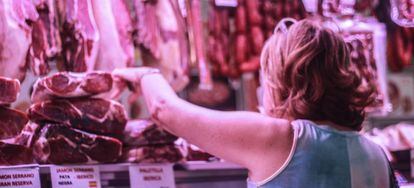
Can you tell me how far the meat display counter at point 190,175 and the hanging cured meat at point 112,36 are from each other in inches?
14.9

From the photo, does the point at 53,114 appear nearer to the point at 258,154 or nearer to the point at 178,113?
the point at 178,113

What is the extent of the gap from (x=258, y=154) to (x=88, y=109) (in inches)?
22.2

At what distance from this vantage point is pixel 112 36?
214cm

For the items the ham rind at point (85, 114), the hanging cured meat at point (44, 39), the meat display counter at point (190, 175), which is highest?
the hanging cured meat at point (44, 39)

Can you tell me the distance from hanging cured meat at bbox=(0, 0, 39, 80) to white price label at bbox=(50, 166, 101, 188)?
31cm

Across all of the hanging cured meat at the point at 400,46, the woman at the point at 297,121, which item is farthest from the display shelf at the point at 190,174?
the hanging cured meat at the point at 400,46

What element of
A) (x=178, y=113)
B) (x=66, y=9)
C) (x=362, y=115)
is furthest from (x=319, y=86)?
(x=66, y=9)

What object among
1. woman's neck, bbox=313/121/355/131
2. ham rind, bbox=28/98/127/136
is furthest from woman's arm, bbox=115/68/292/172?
ham rind, bbox=28/98/127/136

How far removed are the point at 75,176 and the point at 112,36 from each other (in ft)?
1.81

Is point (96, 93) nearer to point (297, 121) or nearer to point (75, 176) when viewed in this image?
point (75, 176)

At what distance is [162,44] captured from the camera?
2.31 metres

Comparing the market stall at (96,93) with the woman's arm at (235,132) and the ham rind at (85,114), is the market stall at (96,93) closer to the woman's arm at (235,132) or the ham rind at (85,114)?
the ham rind at (85,114)

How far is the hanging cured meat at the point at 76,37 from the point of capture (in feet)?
6.69

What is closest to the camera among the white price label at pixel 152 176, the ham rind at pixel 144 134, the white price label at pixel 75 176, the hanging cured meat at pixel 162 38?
the white price label at pixel 75 176
